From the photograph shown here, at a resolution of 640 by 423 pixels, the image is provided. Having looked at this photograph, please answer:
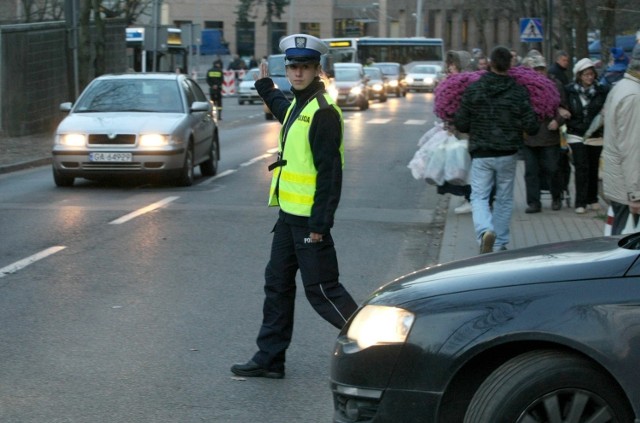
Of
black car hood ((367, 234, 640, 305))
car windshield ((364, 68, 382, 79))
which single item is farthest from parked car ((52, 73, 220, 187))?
car windshield ((364, 68, 382, 79))

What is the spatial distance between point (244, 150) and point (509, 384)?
20538mm

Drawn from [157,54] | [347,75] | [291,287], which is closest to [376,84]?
[347,75]

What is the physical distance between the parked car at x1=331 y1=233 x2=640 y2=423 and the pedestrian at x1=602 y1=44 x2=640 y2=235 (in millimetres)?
3064

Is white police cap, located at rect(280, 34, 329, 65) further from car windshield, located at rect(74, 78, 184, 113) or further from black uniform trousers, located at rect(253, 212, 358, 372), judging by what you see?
car windshield, located at rect(74, 78, 184, 113)

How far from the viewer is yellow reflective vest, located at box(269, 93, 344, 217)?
20.6ft

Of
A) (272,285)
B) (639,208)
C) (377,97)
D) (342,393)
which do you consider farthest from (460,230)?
(377,97)

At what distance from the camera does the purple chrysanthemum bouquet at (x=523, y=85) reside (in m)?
11.0

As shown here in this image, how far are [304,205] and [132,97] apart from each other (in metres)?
11.4

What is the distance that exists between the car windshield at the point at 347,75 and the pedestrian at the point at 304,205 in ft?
131

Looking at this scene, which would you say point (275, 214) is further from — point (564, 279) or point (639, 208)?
point (564, 279)

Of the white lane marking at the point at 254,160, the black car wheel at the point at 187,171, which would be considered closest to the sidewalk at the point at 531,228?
the black car wheel at the point at 187,171

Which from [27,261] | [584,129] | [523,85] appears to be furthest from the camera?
[584,129]

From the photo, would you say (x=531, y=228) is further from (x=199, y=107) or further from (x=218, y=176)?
(x=218, y=176)

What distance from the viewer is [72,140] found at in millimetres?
16156
